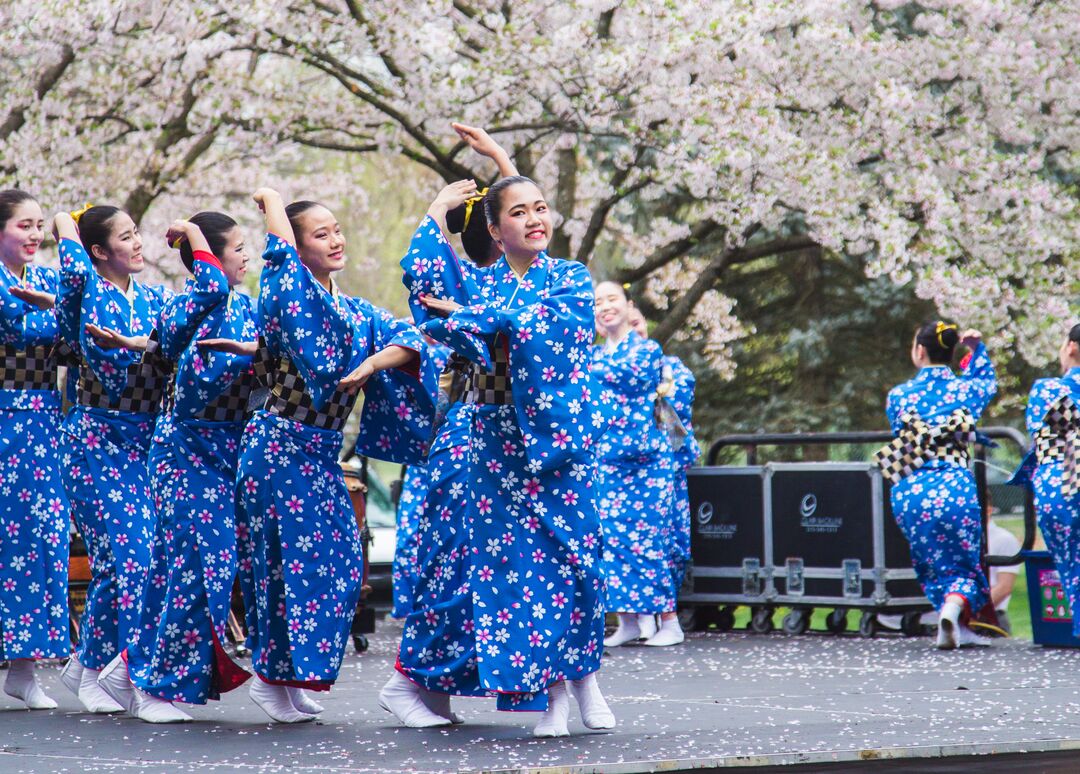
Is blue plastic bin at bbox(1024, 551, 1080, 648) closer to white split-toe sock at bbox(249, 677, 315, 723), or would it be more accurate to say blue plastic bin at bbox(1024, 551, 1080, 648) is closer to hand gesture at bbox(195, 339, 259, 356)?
white split-toe sock at bbox(249, 677, 315, 723)

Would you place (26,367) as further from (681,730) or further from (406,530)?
(406,530)

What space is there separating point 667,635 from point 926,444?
1.78m

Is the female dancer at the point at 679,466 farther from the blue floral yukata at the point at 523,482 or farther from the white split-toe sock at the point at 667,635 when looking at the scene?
the blue floral yukata at the point at 523,482

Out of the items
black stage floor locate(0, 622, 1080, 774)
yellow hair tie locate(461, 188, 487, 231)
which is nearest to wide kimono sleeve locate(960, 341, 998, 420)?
black stage floor locate(0, 622, 1080, 774)

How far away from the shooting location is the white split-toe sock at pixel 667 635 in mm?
9156

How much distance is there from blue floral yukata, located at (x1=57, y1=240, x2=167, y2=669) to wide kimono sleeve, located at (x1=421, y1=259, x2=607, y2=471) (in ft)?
4.87

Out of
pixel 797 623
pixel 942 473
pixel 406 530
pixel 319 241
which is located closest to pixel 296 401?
pixel 319 241

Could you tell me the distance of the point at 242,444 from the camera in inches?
214

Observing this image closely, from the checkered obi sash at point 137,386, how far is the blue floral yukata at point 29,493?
209mm

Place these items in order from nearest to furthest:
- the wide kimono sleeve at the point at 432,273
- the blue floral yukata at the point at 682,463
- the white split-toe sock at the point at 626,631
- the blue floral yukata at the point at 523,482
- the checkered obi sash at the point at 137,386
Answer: the blue floral yukata at the point at 523,482
the wide kimono sleeve at the point at 432,273
the checkered obi sash at the point at 137,386
the white split-toe sock at the point at 626,631
the blue floral yukata at the point at 682,463

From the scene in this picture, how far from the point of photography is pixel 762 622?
9.94 meters

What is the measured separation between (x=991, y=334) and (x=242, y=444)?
7666 millimetres

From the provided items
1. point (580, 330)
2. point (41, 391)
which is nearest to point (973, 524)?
point (580, 330)

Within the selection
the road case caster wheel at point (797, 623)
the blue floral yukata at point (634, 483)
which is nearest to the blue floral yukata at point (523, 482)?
the blue floral yukata at point (634, 483)
